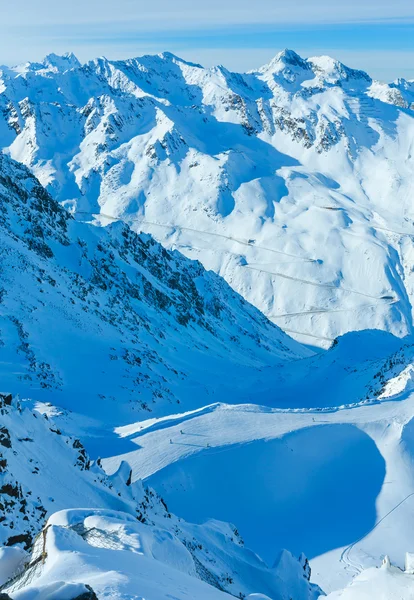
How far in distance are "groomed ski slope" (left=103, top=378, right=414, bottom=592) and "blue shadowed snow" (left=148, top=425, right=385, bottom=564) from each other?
0.17 feet

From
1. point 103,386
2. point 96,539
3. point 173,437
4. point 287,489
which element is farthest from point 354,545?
point 103,386

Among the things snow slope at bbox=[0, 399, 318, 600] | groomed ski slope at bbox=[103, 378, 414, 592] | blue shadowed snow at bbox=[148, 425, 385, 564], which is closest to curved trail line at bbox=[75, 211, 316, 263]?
groomed ski slope at bbox=[103, 378, 414, 592]

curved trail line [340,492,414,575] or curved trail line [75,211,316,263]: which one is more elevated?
curved trail line [340,492,414,575]

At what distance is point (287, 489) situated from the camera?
29969mm

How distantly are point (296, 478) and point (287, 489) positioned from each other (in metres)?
0.91

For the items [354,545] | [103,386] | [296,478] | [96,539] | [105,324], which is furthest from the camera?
[105,324]

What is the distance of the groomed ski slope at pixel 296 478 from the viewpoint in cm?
2713

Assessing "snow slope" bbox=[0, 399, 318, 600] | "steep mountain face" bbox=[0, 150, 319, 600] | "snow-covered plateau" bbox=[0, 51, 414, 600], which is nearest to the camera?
"snow slope" bbox=[0, 399, 318, 600]

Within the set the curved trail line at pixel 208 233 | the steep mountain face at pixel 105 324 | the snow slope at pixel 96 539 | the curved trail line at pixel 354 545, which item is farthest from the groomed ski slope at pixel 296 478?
the curved trail line at pixel 208 233

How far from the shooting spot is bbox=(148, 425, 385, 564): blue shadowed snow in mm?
27703

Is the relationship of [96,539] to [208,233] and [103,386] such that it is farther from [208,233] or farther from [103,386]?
[208,233]

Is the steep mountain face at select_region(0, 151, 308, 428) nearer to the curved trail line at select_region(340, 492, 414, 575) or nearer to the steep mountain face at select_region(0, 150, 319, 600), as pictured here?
the steep mountain face at select_region(0, 150, 319, 600)

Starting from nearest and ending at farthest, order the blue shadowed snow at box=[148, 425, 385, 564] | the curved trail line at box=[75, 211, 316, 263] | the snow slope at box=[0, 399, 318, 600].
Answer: the snow slope at box=[0, 399, 318, 600] → the blue shadowed snow at box=[148, 425, 385, 564] → the curved trail line at box=[75, 211, 316, 263]

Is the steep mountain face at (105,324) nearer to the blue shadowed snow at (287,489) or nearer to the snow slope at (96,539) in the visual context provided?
the blue shadowed snow at (287,489)
